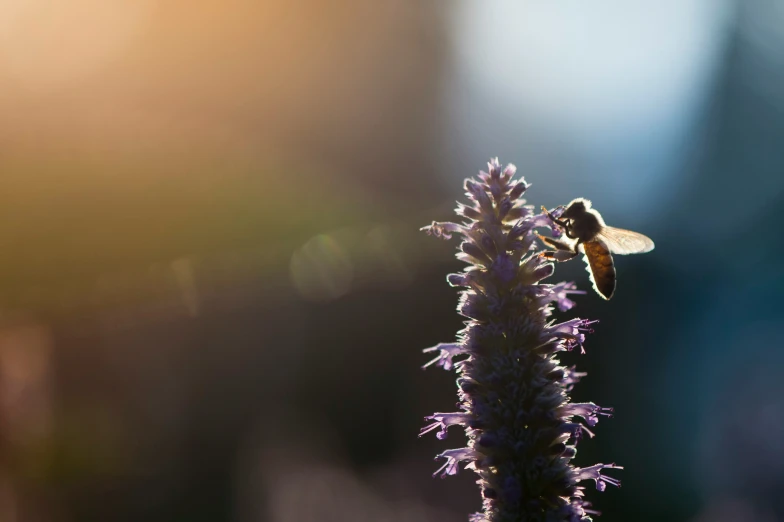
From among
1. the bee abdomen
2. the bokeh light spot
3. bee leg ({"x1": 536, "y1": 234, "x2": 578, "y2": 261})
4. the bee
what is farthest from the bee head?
the bokeh light spot

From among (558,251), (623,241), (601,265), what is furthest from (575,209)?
(558,251)

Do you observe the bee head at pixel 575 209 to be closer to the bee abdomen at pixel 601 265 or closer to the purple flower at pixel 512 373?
the bee abdomen at pixel 601 265

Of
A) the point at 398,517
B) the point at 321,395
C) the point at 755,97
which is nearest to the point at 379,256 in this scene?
the point at 321,395

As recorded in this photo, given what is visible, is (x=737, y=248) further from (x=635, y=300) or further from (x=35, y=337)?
(x=35, y=337)

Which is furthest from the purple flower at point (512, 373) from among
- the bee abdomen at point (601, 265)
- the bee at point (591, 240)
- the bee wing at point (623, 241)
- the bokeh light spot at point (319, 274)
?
the bokeh light spot at point (319, 274)

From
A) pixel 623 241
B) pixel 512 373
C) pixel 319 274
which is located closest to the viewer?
pixel 512 373

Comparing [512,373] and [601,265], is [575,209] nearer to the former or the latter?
[601,265]

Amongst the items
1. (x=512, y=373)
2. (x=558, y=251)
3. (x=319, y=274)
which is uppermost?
(x=558, y=251)
